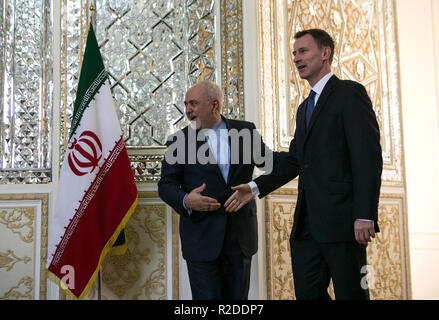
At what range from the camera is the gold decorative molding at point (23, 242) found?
11.6 feet

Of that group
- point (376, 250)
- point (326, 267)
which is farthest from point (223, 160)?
point (376, 250)

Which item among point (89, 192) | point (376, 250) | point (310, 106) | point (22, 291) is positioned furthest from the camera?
point (376, 250)

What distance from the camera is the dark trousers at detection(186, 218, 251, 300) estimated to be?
266 centimetres

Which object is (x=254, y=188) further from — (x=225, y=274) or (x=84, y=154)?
(x=84, y=154)

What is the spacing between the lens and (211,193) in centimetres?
276

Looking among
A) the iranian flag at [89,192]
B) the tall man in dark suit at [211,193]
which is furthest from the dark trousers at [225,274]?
the iranian flag at [89,192]

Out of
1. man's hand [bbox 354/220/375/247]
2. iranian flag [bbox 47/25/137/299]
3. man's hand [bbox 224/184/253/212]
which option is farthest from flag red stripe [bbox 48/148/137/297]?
man's hand [bbox 354/220/375/247]

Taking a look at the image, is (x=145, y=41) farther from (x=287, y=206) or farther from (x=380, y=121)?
(x=380, y=121)

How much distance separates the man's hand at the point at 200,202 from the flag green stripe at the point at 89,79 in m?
1.07

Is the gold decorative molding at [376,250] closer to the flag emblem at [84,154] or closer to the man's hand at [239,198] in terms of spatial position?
the man's hand at [239,198]

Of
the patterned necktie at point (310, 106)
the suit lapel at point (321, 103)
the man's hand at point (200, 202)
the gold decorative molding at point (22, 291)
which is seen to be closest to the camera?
the suit lapel at point (321, 103)

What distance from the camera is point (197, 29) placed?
3.80 m

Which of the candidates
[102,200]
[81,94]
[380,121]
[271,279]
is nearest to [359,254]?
[271,279]

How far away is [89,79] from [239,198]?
1403 millimetres
